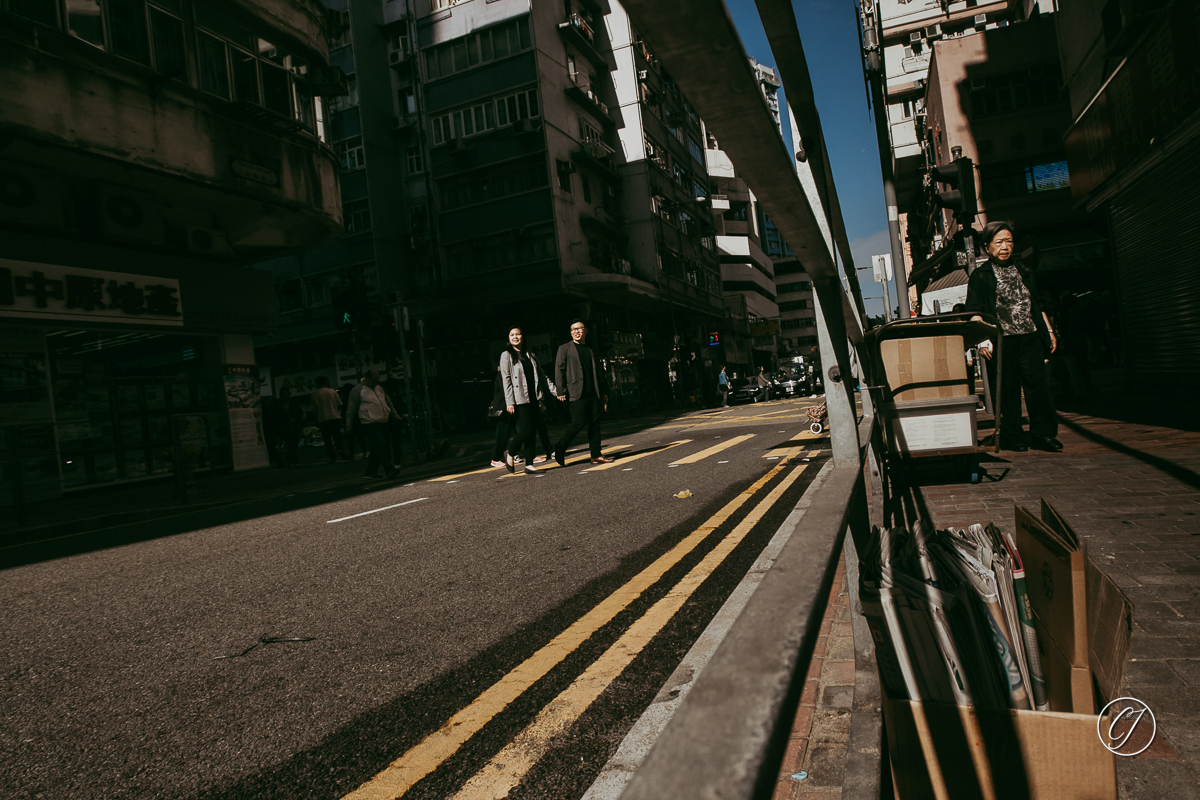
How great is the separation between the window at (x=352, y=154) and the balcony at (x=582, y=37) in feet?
35.6

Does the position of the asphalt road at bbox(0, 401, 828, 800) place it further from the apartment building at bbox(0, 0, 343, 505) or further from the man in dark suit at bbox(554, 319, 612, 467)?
the apartment building at bbox(0, 0, 343, 505)

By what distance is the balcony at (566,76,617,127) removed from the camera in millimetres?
34500

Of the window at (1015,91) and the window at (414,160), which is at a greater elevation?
the window at (414,160)

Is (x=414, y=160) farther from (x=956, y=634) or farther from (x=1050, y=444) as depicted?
(x=956, y=634)

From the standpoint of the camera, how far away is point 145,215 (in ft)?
49.1

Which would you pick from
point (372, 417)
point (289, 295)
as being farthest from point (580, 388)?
point (289, 295)

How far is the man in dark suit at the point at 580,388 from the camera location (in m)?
10.1

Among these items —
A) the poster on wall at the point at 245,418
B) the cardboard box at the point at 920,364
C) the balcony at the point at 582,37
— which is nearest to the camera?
the cardboard box at the point at 920,364

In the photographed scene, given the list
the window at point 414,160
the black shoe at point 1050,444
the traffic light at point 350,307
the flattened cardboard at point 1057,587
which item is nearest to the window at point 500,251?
the window at point 414,160

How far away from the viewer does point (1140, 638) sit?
2404mm

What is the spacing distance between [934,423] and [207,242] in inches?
636

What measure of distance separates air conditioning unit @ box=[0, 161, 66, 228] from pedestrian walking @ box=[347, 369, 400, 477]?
6.88 meters

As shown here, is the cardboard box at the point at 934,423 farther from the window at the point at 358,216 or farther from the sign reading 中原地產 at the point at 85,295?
the window at the point at 358,216

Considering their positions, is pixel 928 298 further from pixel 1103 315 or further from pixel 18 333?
pixel 18 333
